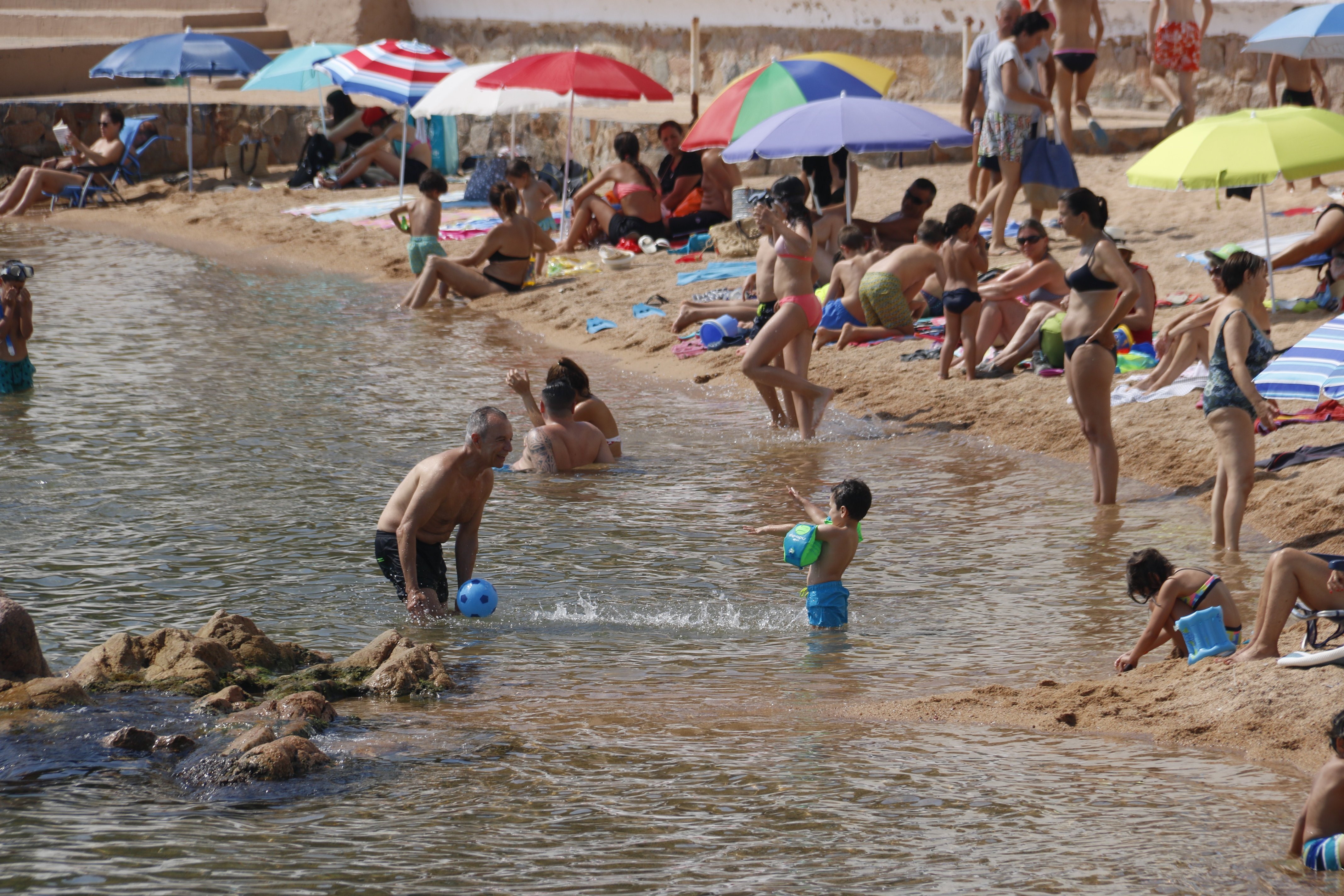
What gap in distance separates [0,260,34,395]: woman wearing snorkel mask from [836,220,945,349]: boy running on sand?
6.79 m

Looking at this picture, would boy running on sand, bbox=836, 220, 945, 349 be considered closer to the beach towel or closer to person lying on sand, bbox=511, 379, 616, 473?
person lying on sand, bbox=511, 379, 616, 473

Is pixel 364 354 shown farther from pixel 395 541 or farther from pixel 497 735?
pixel 497 735

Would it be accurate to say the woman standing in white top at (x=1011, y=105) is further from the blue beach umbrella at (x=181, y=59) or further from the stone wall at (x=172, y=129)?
the stone wall at (x=172, y=129)

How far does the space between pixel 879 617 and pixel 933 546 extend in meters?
1.25

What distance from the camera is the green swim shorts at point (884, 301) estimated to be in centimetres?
1276

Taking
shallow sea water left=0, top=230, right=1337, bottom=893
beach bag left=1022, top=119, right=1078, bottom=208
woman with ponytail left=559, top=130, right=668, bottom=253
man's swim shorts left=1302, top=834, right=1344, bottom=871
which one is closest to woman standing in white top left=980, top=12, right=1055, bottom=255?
beach bag left=1022, top=119, right=1078, bottom=208

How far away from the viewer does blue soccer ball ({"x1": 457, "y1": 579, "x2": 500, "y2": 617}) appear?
7016mm

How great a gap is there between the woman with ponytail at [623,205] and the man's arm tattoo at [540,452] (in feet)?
24.5

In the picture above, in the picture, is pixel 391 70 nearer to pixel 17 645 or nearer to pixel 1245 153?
pixel 1245 153

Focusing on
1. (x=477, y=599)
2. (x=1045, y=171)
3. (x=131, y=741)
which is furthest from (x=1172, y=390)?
(x=131, y=741)

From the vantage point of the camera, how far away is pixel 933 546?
847cm

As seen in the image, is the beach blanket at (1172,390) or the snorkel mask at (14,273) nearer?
the beach blanket at (1172,390)

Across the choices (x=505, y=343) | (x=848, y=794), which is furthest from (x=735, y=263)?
(x=848, y=794)

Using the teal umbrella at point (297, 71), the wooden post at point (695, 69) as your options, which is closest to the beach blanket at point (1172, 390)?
the wooden post at point (695, 69)
